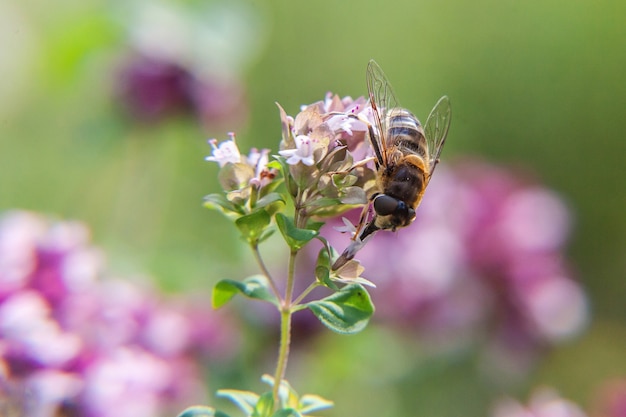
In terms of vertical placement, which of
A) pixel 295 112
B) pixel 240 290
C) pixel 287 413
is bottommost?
pixel 287 413

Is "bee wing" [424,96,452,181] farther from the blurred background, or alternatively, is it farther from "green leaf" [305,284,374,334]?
the blurred background

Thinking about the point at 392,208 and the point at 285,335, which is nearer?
the point at 285,335

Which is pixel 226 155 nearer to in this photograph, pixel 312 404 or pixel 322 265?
pixel 322 265

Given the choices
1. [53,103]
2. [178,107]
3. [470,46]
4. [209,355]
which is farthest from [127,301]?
[470,46]

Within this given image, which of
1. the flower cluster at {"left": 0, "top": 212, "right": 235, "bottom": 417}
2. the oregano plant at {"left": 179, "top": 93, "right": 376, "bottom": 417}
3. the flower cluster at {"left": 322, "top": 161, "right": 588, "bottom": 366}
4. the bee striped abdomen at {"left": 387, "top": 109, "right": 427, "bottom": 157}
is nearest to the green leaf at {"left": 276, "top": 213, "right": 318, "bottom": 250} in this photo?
the oregano plant at {"left": 179, "top": 93, "right": 376, "bottom": 417}

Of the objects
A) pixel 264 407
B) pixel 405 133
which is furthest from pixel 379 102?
pixel 264 407

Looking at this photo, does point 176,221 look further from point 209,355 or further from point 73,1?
point 209,355

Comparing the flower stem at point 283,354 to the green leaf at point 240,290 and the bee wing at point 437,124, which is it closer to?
the green leaf at point 240,290

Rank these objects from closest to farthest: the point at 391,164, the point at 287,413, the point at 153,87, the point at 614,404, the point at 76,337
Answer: the point at 287,413
the point at 391,164
the point at 76,337
the point at 614,404
the point at 153,87
